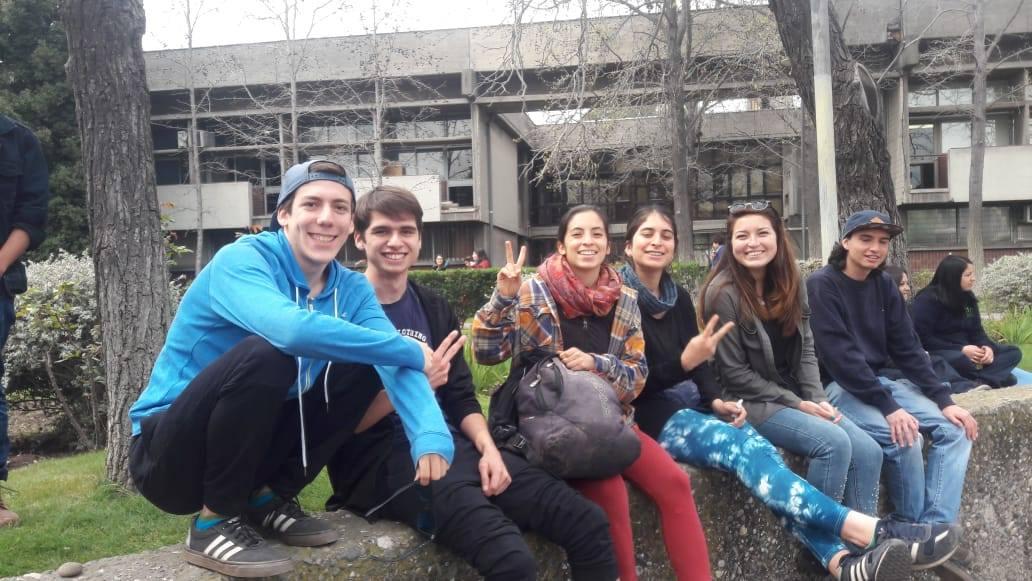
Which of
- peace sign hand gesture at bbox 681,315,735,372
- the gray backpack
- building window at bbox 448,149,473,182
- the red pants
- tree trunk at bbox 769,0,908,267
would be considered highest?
building window at bbox 448,149,473,182

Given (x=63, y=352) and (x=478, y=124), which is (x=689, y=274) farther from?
(x=478, y=124)

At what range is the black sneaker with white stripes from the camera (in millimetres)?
2378

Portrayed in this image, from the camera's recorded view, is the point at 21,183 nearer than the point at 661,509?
No

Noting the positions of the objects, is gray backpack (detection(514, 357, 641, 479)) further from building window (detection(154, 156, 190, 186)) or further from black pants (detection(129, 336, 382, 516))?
building window (detection(154, 156, 190, 186))

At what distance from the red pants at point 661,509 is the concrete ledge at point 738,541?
159 mm

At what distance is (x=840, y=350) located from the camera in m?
3.77

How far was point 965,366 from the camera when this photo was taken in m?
5.38

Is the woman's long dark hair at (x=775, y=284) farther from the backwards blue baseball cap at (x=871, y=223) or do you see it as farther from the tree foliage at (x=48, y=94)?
the tree foliage at (x=48, y=94)

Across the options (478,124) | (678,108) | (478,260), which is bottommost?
(478,260)

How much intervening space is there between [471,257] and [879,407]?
837 inches

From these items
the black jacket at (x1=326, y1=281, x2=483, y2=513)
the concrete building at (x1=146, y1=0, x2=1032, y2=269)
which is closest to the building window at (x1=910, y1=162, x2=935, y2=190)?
the concrete building at (x1=146, y1=0, x2=1032, y2=269)

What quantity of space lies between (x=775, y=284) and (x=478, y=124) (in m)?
21.2

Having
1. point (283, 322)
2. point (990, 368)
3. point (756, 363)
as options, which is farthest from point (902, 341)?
point (283, 322)

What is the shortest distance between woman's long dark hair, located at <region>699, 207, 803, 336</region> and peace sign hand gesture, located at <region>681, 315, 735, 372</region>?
0.36m
